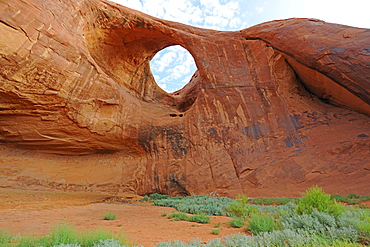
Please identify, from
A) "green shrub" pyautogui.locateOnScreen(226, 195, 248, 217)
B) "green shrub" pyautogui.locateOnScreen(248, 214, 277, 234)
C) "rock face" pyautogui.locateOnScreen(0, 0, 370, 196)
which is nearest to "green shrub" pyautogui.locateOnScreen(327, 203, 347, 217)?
"green shrub" pyautogui.locateOnScreen(248, 214, 277, 234)

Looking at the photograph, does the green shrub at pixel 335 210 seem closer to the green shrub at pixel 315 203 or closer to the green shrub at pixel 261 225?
the green shrub at pixel 315 203

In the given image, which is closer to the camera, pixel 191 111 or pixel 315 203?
pixel 315 203

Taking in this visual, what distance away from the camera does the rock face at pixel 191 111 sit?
8.61m

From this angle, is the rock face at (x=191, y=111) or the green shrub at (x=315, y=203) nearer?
the green shrub at (x=315, y=203)

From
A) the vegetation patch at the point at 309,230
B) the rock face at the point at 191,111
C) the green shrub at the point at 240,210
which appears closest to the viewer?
the vegetation patch at the point at 309,230

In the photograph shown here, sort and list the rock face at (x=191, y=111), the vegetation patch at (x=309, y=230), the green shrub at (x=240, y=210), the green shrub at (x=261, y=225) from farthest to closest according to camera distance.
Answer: the rock face at (x=191, y=111)
the green shrub at (x=240, y=210)
the green shrub at (x=261, y=225)
the vegetation patch at (x=309, y=230)

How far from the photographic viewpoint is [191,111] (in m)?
12.1

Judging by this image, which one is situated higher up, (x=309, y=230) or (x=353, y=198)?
(x=353, y=198)

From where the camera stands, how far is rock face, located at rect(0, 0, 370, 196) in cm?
861

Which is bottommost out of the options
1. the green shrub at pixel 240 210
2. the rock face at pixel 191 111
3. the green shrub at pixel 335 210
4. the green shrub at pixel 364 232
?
→ the green shrub at pixel 364 232

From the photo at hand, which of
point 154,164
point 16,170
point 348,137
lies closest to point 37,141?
point 16,170

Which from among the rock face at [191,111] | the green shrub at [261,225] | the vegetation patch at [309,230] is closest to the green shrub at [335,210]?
the vegetation patch at [309,230]

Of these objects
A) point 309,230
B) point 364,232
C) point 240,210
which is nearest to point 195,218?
point 240,210

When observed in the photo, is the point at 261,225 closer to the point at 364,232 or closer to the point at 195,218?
the point at 364,232
